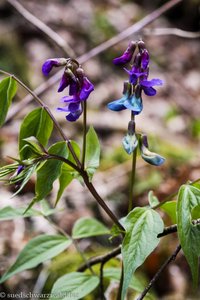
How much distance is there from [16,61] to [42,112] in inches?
138

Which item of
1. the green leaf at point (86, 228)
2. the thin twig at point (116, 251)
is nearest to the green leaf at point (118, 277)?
the thin twig at point (116, 251)

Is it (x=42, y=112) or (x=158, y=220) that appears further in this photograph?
(x=42, y=112)

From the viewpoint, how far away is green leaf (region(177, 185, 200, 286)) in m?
1.13

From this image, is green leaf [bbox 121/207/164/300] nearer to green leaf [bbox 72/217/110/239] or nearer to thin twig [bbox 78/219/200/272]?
thin twig [bbox 78/219/200/272]

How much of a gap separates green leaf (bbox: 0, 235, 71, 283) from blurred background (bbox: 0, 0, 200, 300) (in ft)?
0.46

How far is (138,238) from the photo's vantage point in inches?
47.2

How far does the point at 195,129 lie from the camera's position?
4.42 metres

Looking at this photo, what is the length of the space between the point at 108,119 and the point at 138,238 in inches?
132

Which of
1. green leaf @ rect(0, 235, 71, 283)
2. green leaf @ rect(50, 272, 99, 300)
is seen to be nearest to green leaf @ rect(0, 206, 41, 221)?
green leaf @ rect(0, 235, 71, 283)

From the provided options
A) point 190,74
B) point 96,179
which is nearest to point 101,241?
point 96,179

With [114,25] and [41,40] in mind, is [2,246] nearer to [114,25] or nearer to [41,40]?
[41,40]

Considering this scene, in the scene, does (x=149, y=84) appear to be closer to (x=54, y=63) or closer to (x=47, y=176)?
(x=54, y=63)

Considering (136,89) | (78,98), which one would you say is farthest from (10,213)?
(136,89)

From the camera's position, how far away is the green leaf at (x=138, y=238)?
3.75ft
